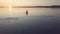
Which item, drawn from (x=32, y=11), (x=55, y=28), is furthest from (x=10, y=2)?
(x=55, y=28)

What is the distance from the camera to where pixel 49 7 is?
4.12ft

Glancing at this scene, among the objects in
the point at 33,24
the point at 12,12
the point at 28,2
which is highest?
the point at 28,2

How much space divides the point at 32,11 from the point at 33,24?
19cm

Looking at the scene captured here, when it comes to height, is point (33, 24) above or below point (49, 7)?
below

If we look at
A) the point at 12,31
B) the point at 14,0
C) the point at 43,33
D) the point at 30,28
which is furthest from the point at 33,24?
the point at 14,0

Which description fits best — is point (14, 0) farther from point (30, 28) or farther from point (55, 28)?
point (55, 28)

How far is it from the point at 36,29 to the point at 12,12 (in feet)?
1.33

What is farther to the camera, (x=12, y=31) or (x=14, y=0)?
(x=12, y=31)

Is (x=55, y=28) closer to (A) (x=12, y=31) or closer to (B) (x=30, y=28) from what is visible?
(B) (x=30, y=28)

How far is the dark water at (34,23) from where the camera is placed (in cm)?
128

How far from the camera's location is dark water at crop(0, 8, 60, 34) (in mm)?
1284

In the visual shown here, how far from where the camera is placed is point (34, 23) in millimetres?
1319

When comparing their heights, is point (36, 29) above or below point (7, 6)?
Answer: below

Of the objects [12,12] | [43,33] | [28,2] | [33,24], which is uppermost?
[28,2]
